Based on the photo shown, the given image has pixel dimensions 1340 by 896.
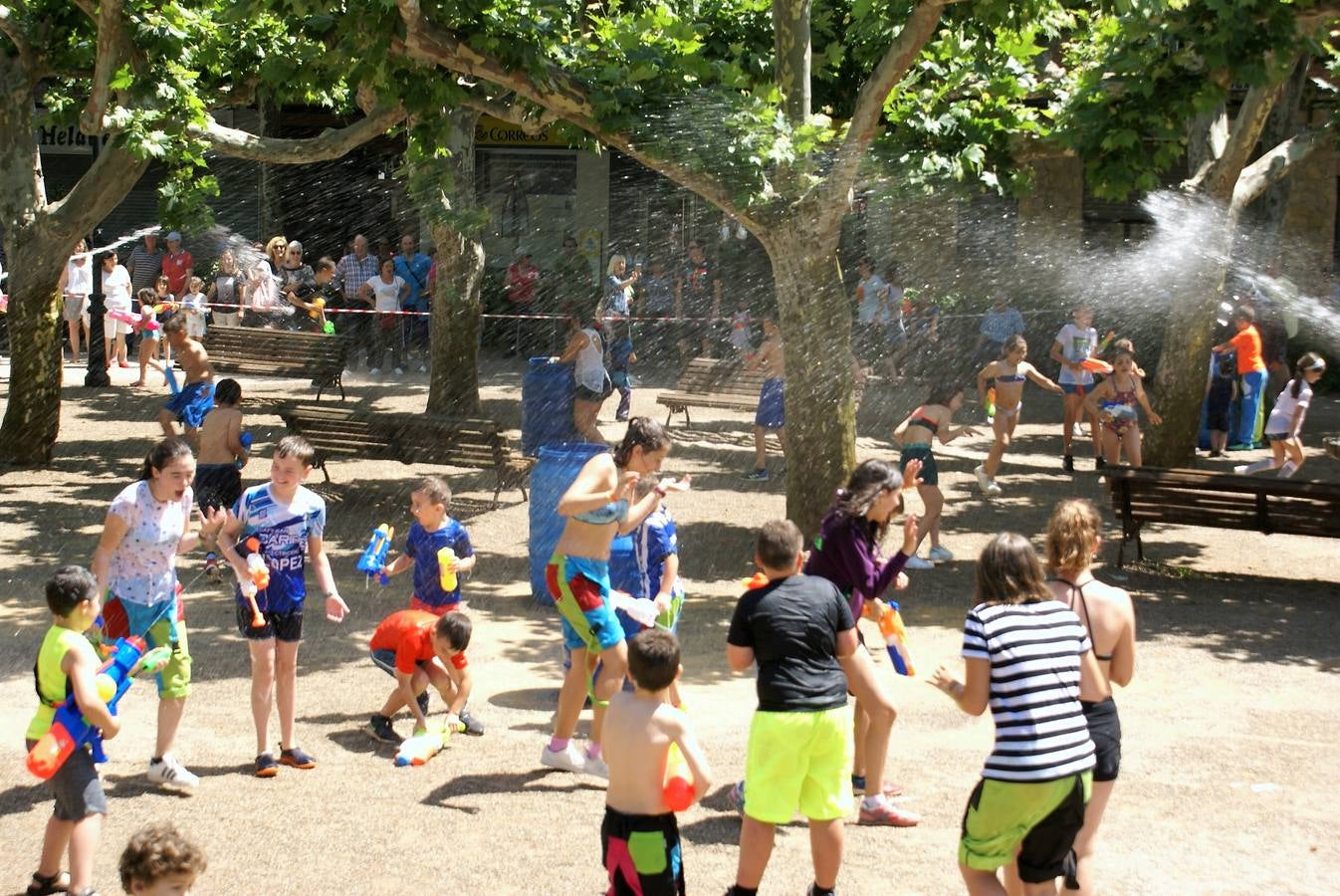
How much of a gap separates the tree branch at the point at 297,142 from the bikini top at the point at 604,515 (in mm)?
7468

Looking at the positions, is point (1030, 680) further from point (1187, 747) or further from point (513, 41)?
point (513, 41)

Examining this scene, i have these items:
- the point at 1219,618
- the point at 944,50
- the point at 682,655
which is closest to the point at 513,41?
the point at 944,50

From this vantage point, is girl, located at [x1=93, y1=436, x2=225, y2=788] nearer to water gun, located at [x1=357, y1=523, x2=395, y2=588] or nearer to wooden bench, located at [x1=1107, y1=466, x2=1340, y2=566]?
water gun, located at [x1=357, y1=523, x2=395, y2=588]

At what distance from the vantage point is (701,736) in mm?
7645

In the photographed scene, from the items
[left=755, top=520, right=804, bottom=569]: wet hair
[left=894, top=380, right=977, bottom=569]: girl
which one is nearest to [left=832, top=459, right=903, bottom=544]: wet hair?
[left=755, top=520, right=804, bottom=569]: wet hair

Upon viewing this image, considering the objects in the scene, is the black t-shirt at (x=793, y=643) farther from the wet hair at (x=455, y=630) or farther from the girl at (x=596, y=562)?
the wet hair at (x=455, y=630)

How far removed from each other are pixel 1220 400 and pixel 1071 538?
13.1m

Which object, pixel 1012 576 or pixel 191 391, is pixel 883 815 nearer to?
pixel 1012 576

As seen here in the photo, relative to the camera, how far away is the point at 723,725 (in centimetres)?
783

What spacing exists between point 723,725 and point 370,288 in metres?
15.2

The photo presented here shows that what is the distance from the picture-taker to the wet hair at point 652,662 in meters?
5.07

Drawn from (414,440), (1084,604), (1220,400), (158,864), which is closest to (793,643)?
(1084,604)

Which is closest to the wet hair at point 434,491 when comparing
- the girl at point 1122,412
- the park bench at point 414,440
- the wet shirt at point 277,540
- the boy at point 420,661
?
the boy at point 420,661

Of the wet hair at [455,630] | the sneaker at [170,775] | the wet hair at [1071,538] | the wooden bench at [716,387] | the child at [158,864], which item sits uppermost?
the wet hair at [1071,538]
